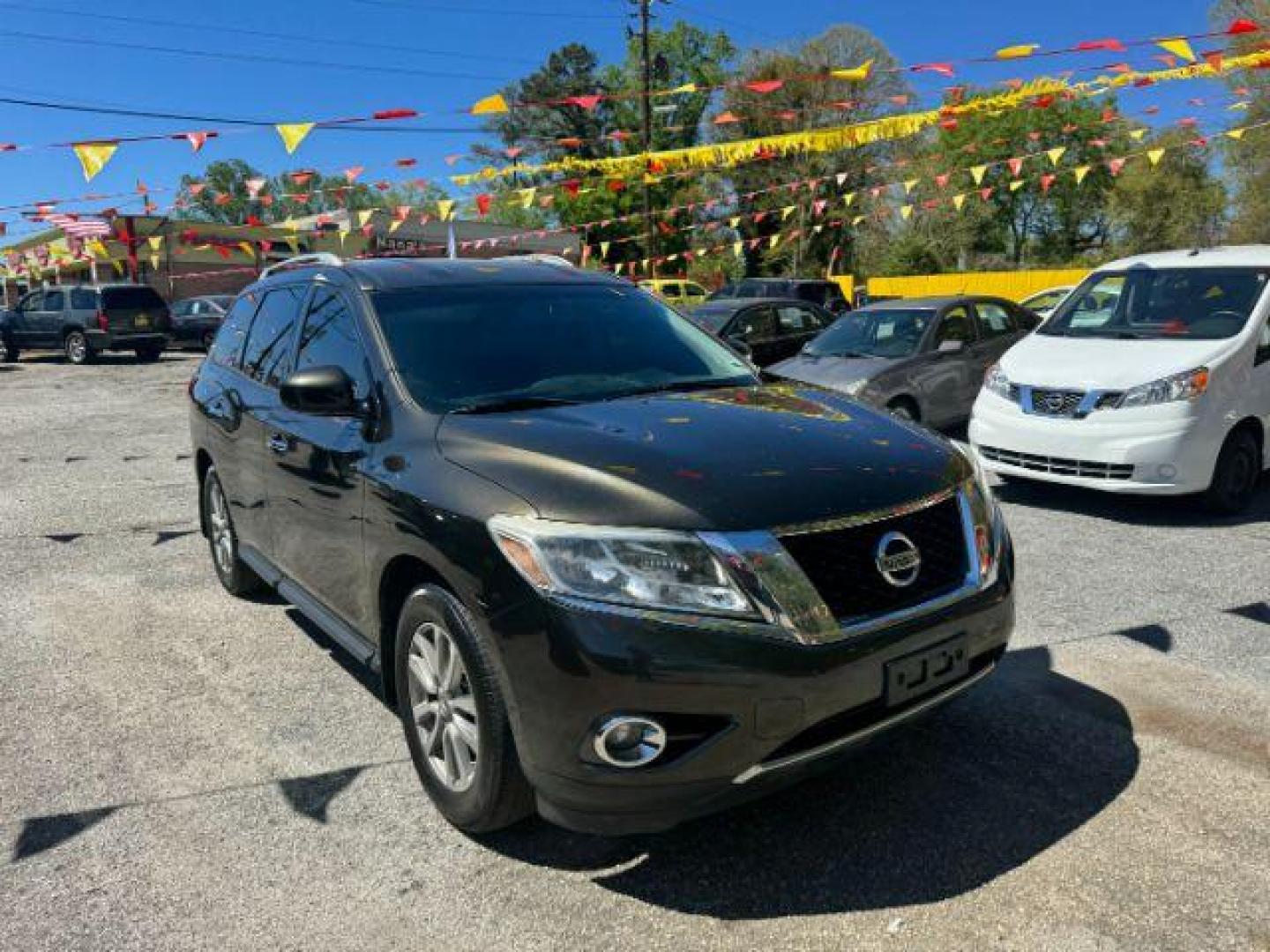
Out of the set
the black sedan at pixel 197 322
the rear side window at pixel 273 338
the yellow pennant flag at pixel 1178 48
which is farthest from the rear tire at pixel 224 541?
the black sedan at pixel 197 322

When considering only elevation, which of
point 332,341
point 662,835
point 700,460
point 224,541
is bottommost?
point 662,835

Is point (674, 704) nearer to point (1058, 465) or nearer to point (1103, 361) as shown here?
point (1058, 465)

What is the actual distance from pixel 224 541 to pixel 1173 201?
48.5m

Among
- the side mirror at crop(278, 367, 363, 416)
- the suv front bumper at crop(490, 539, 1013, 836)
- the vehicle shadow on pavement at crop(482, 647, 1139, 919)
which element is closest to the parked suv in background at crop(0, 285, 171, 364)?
the side mirror at crop(278, 367, 363, 416)

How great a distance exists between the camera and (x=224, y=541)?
552 centimetres

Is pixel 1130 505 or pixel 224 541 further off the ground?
pixel 224 541

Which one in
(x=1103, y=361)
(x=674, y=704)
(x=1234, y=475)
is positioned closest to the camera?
(x=674, y=704)

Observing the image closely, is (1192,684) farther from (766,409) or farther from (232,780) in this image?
(232,780)

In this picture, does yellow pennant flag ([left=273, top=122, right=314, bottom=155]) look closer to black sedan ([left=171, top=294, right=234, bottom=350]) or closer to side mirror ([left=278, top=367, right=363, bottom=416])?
side mirror ([left=278, top=367, right=363, bottom=416])

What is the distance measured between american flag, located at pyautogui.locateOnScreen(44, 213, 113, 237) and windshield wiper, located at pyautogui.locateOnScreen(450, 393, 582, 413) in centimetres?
2758

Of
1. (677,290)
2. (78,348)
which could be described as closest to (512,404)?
(78,348)

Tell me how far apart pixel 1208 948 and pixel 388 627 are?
2.53 meters

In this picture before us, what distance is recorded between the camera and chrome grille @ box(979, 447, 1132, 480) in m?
6.48

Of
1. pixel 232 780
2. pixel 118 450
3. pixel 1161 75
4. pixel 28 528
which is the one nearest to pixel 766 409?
pixel 232 780
